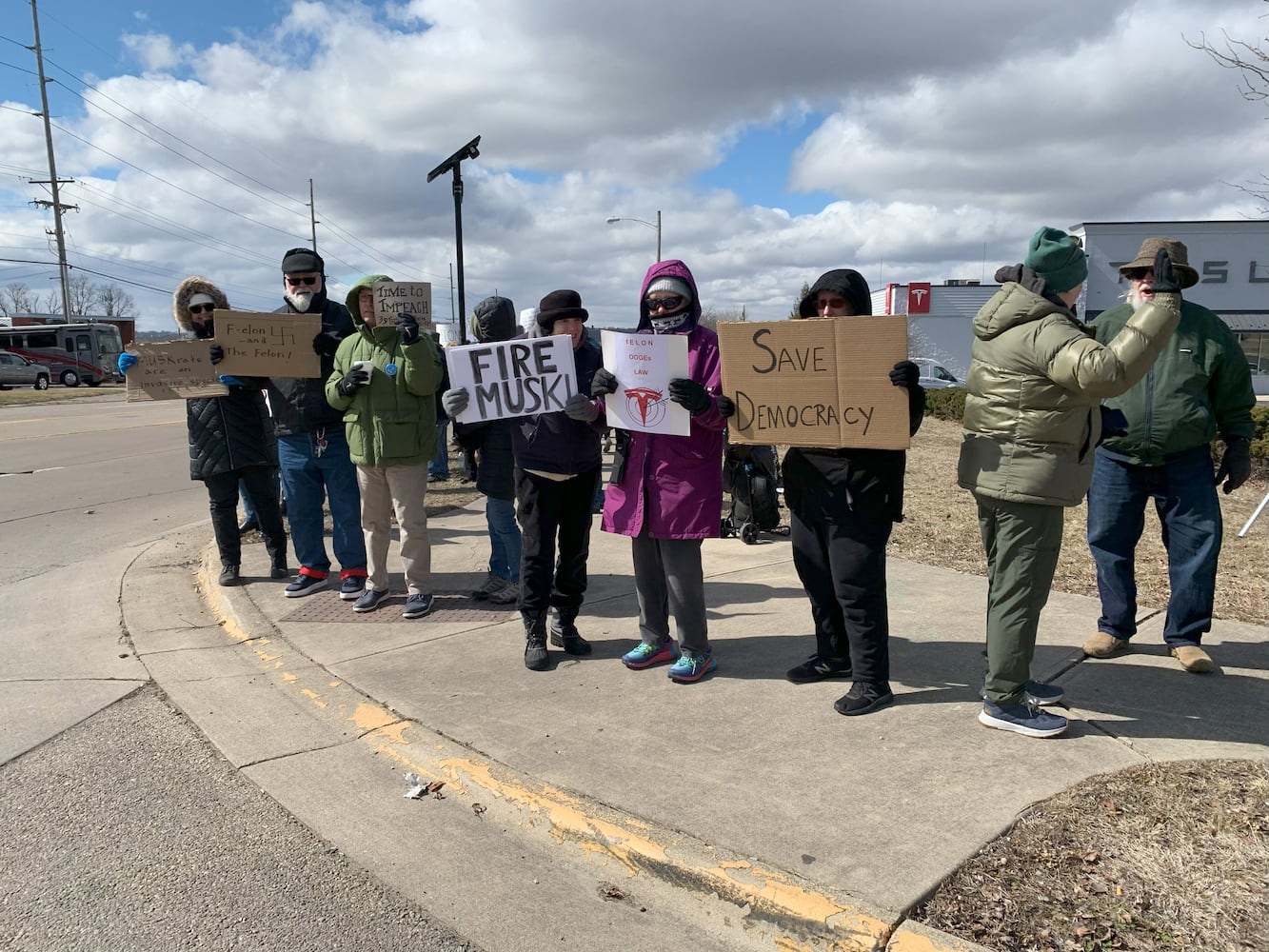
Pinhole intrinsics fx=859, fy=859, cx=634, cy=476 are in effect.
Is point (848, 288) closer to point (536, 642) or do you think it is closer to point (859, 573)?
point (859, 573)

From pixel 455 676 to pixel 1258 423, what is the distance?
1237 centimetres

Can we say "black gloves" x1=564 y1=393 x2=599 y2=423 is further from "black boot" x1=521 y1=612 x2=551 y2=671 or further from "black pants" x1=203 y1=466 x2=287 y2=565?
"black pants" x1=203 y1=466 x2=287 y2=565

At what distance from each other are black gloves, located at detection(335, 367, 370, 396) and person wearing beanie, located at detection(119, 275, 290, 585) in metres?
1.35

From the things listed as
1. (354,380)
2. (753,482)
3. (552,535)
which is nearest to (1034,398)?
(753,482)

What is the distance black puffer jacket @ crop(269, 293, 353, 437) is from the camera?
5.79 m

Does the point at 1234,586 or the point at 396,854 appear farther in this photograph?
the point at 1234,586

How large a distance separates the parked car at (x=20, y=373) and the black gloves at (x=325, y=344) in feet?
142

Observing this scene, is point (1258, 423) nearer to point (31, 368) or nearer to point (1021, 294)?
point (1021, 294)

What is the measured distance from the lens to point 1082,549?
695 centimetres

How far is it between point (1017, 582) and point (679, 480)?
1564mm

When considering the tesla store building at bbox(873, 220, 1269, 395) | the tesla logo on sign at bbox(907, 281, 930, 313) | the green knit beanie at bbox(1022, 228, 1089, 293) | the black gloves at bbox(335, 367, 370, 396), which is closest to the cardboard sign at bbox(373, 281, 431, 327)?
the black gloves at bbox(335, 367, 370, 396)

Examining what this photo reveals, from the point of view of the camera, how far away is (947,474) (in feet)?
37.3

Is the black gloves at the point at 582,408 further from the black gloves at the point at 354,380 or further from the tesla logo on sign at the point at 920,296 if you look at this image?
the tesla logo on sign at the point at 920,296

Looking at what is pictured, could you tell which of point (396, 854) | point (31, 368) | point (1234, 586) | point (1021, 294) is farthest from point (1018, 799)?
point (31, 368)
